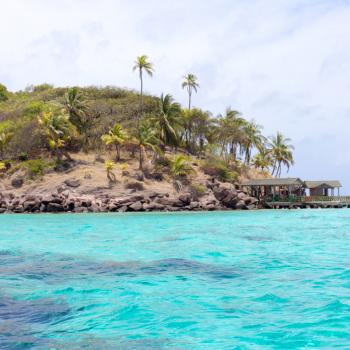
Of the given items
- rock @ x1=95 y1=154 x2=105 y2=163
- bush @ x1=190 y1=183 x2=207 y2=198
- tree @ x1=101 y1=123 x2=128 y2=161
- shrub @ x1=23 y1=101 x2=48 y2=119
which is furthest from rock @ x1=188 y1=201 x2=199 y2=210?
shrub @ x1=23 y1=101 x2=48 y2=119

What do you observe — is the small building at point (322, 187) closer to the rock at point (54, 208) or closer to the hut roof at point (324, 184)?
the hut roof at point (324, 184)

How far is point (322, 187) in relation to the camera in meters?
61.8

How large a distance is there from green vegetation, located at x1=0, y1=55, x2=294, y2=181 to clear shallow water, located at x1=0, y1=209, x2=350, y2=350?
120ft

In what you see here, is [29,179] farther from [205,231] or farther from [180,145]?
[205,231]

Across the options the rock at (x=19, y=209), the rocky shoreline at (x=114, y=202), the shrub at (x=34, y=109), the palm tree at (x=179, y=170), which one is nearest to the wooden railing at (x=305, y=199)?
the rocky shoreline at (x=114, y=202)

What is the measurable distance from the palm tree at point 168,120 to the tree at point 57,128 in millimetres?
10569

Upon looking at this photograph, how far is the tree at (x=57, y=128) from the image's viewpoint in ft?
167

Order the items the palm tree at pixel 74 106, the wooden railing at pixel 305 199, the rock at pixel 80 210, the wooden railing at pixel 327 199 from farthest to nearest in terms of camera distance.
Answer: the wooden railing at pixel 327 199
the wooden railing at pixel 305 199
the palm tree at pixel 74 106
the rock at pixel 80 210

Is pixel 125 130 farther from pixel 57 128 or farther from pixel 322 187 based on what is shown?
pixel 322 187

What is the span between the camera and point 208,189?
5069cm

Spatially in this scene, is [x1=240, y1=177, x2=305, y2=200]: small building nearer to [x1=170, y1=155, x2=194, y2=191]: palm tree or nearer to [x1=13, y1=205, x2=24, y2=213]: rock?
[x1=170, y1=155, x2=194, y2=191]: palm tree

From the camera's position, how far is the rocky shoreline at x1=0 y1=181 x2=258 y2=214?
44281mm

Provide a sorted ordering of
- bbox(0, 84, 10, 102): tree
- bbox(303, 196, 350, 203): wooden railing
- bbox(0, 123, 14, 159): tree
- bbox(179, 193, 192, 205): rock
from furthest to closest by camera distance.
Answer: bbox(0, 84, 10, 102): tree < bbox(303, 196, 350, 203): wooden railing < bbox(0, 123, 14, 159): tree < bbox(179, 193, 192, 205): rock

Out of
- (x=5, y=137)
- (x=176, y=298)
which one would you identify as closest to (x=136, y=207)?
(x=5, y=137)
